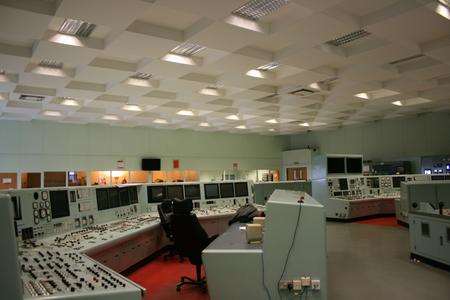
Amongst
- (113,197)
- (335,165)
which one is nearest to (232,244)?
(113,197)

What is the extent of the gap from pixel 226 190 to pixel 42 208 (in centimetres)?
362

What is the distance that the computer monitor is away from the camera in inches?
251

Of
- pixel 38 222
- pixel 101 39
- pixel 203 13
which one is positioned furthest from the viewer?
pixel 101 39

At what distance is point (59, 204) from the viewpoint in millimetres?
3752

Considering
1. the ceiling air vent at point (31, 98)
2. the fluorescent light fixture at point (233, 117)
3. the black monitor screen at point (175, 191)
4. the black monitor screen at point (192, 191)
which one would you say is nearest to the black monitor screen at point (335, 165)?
the fluorescent light fixture at point (233, 117)

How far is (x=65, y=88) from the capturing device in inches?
256

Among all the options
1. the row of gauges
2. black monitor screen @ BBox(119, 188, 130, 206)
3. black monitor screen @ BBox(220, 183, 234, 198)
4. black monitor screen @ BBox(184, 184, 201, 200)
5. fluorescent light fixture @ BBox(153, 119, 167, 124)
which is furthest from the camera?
fluorescent light fixture @ BBox(153, 119, 167, 124)

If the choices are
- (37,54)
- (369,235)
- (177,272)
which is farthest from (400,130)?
(37,54)

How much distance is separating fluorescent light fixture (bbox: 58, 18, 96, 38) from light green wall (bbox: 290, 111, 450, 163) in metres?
10.2

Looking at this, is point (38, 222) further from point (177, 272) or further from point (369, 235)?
point (369, 235)

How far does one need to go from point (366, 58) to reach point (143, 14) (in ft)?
11.1

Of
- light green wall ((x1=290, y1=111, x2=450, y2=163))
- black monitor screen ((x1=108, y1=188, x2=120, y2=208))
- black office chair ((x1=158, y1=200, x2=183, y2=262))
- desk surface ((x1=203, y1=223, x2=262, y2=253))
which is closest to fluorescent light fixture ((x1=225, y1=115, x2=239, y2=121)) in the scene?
black office chair ((x1=158, y1=200, x2=183, y2=262))

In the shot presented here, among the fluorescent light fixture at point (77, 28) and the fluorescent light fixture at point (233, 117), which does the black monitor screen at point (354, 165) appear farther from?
the fluorescent light fixture at point (77, 28)

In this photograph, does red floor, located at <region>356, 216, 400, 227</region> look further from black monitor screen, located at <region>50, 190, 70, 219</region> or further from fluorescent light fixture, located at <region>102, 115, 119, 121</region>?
black monitor screen, located at <region>50, 190, 70, 219</region>
